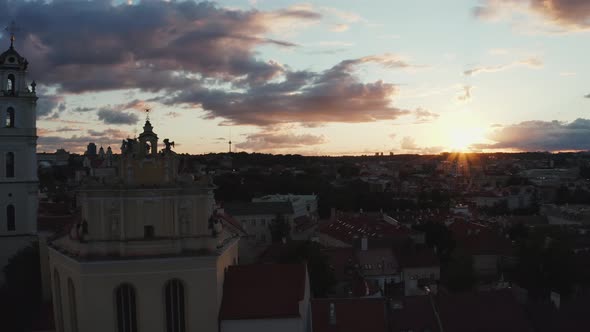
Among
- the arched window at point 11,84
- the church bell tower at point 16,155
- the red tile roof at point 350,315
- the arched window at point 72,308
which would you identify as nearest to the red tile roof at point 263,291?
the red tile roof at point 350,315

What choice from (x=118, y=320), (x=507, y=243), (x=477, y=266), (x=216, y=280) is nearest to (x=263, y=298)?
(x=216, y=280)

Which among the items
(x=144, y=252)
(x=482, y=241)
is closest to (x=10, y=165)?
(x=144, y=252)

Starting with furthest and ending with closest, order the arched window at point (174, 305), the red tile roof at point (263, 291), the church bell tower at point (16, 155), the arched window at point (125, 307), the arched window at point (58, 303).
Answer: the church bell tower at point (16, 155) < the arched window at point (58, 303) < the red tile roof at point (263, 291) < the arched window at point (174, 305) < the arched window at point (125, 307)

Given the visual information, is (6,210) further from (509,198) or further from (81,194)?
(509,198)

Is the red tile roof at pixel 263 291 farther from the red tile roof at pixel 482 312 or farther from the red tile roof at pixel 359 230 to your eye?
the red tile roof at pixel 359 230

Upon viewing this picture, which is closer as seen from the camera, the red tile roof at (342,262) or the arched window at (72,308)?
the arched window at (72,308)

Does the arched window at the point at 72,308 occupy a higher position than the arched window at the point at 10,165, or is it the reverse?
the arched window at the point at 10,165
